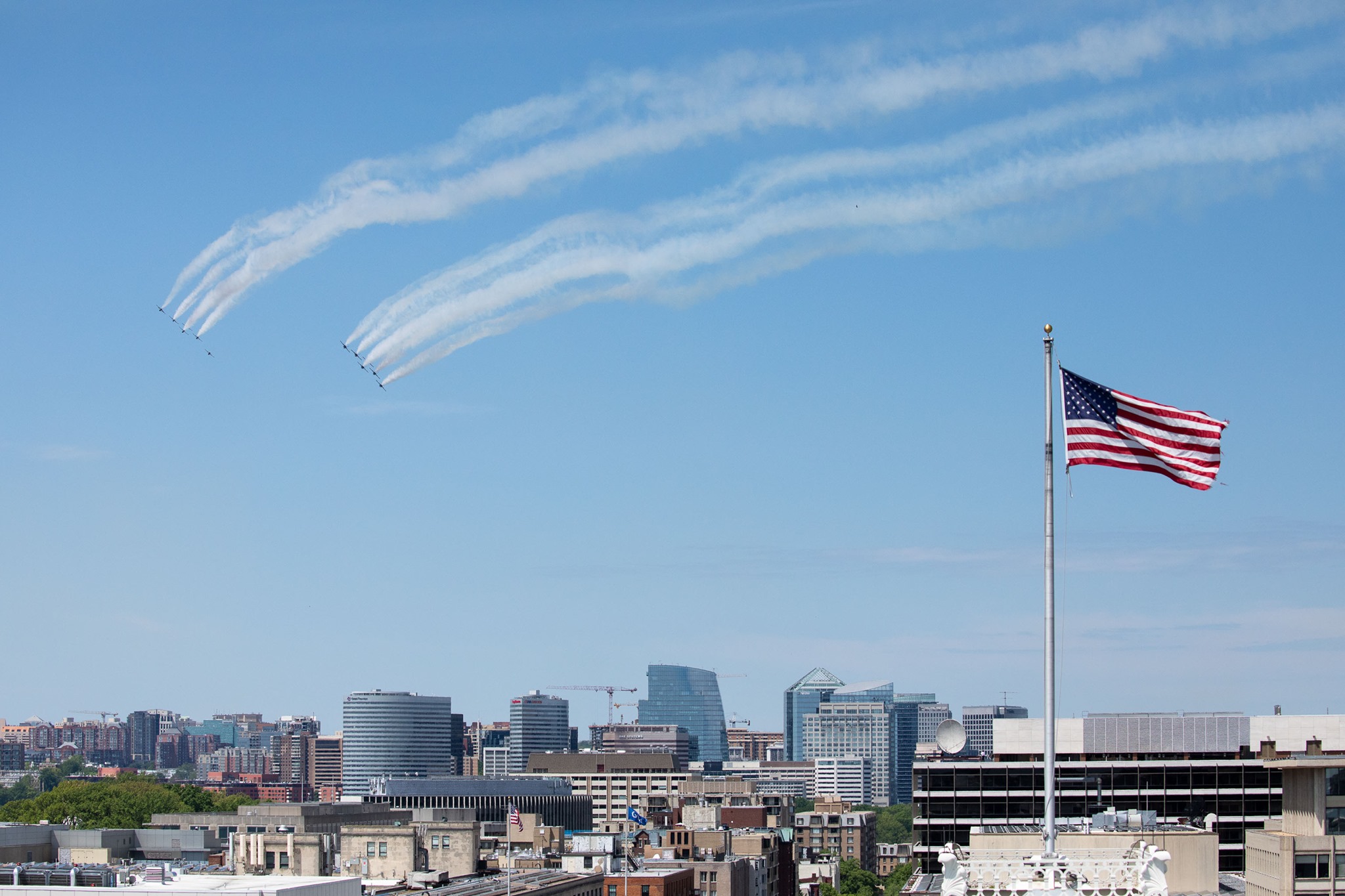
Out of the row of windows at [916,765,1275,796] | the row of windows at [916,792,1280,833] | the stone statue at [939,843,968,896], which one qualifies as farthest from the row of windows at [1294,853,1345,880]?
the row of windows at [916,765,1275,796]

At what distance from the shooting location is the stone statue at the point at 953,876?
4334cm

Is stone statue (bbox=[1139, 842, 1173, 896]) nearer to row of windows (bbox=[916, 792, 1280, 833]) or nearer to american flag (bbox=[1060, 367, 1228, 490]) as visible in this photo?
american flag (bbox=[1060, 367, 1228, 490])

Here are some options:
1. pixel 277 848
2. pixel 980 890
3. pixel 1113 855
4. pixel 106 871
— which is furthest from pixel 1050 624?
pixel 277 848

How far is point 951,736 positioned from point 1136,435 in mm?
104965

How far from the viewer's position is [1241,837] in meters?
148

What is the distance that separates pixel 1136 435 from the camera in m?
50.9

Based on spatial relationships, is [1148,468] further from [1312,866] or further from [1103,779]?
[1103,779]

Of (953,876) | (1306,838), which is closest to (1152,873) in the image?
(953,876)

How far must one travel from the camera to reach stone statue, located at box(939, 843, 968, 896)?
4334 cm

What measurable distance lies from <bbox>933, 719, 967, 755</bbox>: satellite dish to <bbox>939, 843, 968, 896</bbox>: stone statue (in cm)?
10743

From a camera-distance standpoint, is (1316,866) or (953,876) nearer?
(953,876)

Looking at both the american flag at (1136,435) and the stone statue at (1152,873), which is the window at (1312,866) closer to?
the american flag at (1136,435)

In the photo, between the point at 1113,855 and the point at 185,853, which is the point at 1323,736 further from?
the point at 185,853

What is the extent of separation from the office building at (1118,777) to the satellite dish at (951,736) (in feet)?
8.33
